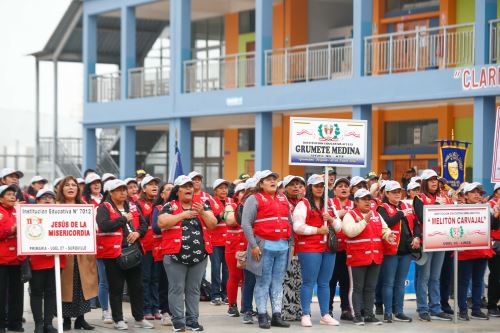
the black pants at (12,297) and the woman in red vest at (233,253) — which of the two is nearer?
the black pants at (12,297)

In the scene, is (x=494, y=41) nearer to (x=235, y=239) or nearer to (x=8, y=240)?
(x=235, y=239)

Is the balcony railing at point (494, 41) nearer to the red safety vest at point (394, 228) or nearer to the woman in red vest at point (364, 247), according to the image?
the red safety vest at point (394, 228)

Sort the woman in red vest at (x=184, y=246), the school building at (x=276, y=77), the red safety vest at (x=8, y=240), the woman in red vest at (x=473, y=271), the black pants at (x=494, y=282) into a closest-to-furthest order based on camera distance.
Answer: the red safety vest at (x=8, y=240) → the woman in red vest at (x=184, y=246) → the woman in red vest at (x=473, y=271) → the black pants at (x=494, y=282) → the school building at (x=276, y=77)

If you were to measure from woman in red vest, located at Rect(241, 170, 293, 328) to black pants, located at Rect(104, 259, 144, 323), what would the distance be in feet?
4.68

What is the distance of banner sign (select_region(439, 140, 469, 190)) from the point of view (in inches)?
720

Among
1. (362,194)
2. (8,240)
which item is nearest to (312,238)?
(362,194)

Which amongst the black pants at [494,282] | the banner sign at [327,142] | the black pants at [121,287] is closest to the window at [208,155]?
the black pants at [494,282]

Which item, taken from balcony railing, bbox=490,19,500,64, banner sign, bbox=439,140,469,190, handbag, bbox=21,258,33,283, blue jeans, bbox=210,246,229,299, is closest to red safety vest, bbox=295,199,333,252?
blue jeans, bbox=210,246,229,299

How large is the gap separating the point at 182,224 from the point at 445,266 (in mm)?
4218

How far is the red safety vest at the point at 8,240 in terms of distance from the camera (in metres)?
12.1

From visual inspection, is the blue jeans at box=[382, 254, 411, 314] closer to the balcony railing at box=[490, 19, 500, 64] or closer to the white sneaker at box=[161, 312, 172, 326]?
the white sneaker at box=[161, 312, 172, 326]

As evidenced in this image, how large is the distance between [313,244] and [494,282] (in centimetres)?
309

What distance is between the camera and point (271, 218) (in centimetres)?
1296

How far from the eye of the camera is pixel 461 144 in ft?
63.4
